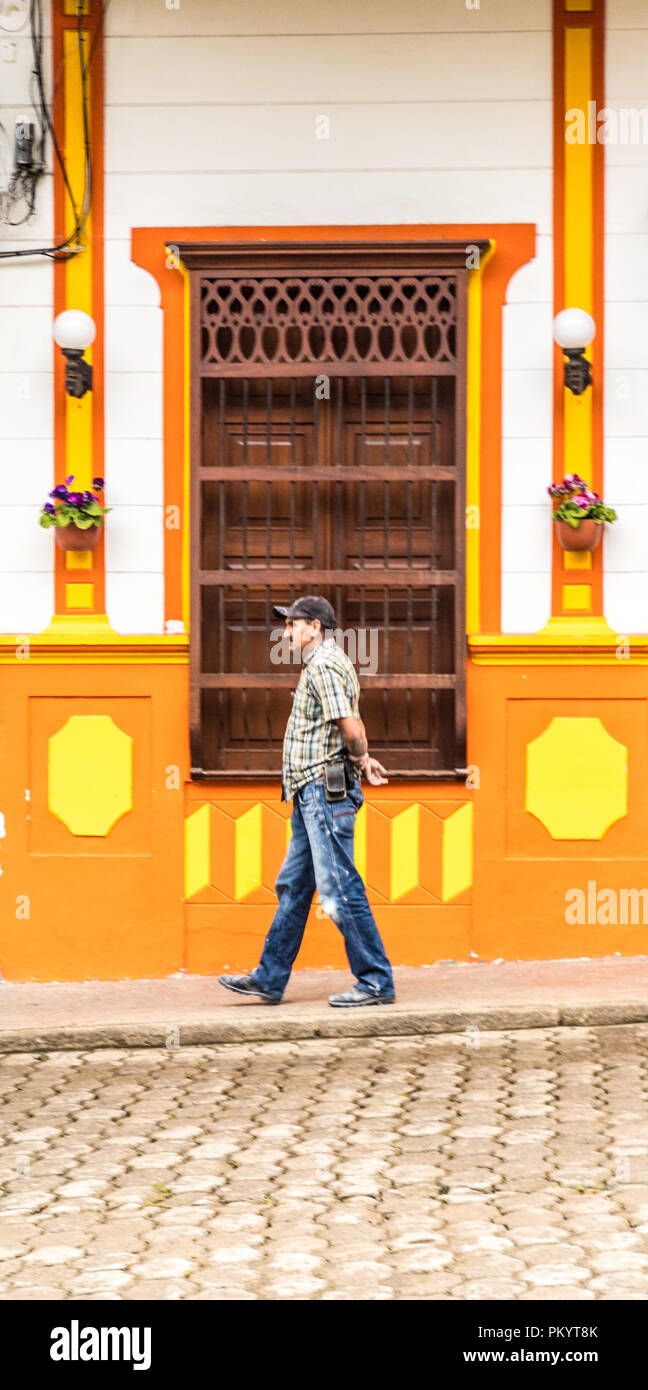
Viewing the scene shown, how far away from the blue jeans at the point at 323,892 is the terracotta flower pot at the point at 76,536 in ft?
5.96

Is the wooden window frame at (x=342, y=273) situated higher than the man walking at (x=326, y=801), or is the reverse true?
the wooden window frame at (x=342, y=273)

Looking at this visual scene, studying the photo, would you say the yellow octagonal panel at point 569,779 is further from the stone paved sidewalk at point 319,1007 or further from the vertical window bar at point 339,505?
the vertical window bar at point 339,505

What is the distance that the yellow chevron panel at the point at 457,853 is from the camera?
27.4ft

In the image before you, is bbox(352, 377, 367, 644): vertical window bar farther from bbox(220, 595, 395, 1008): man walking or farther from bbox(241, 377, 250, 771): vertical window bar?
bbox(220, 595, 395, 1008): man walking

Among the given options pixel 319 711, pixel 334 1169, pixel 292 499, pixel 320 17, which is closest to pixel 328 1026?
pixel 319 711

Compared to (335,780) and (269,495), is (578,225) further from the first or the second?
(335,780)

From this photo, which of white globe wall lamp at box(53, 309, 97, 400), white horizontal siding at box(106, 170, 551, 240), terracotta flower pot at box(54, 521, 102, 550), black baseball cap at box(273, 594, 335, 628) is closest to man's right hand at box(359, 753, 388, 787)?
black baseball cap at box(273, 594, 335, 628)

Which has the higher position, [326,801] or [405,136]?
[405,136]

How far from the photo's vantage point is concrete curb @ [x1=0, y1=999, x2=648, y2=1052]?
7113 mm

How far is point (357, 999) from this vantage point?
24.3 ft

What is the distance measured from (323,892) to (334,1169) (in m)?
2.09

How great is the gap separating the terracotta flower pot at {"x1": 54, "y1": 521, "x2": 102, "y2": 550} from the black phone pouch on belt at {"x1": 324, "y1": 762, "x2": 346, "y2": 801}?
1892mm

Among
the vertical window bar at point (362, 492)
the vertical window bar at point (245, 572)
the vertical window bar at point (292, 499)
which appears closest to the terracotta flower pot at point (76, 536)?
the vertical window bar at point (245, 572)

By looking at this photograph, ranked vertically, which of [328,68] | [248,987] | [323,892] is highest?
[328,68]
